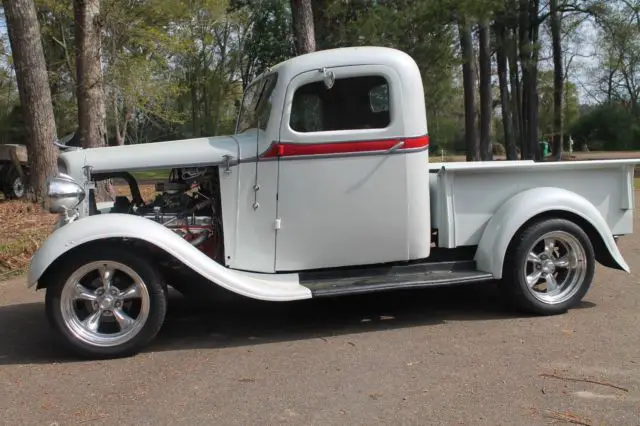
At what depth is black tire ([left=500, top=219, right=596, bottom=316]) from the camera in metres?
5.14

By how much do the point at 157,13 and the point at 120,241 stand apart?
1959cm

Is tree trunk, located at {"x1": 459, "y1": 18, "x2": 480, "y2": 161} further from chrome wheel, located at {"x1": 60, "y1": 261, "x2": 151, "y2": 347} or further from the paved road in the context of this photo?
chrome wheel, located at {"x1": 60, "y1": 261, "x2": 151, "y2": 347}

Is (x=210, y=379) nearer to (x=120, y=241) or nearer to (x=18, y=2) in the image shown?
(x=120, y=241)

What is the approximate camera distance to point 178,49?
942 inches

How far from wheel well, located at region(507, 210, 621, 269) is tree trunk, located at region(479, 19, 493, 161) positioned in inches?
646

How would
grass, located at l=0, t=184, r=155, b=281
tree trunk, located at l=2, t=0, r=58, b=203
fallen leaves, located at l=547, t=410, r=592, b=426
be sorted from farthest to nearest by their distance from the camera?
tree trunk, located at l=2, t=0, r=58, b=203
grass, located at l=0, t=184, r=155, b=281
fallen leaves, located at l=547, t=410, r=592, b=426

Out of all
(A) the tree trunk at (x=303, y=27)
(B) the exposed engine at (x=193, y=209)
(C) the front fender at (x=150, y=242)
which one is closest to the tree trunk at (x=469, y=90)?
(A) the tree trunk at (x=303, y=27)

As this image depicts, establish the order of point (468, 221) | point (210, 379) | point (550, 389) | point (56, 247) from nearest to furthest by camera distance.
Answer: point (550, 389) < point (210, 379) < point (56, 247) < point (468, 221)

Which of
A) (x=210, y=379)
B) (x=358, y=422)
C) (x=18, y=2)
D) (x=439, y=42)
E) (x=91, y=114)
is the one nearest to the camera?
(x=358, y=422)

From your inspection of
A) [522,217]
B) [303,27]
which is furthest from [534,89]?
[522,217]

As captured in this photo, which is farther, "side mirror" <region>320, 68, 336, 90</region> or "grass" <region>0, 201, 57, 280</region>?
"grass" <region>0, 201, 57, 280</region>

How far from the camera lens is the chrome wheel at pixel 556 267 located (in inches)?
207

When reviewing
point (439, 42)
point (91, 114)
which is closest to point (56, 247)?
point (91, 114)

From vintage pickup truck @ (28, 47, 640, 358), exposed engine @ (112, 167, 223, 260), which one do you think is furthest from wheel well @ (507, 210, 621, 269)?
exposed engine @ (112, 167, 223, 260)
